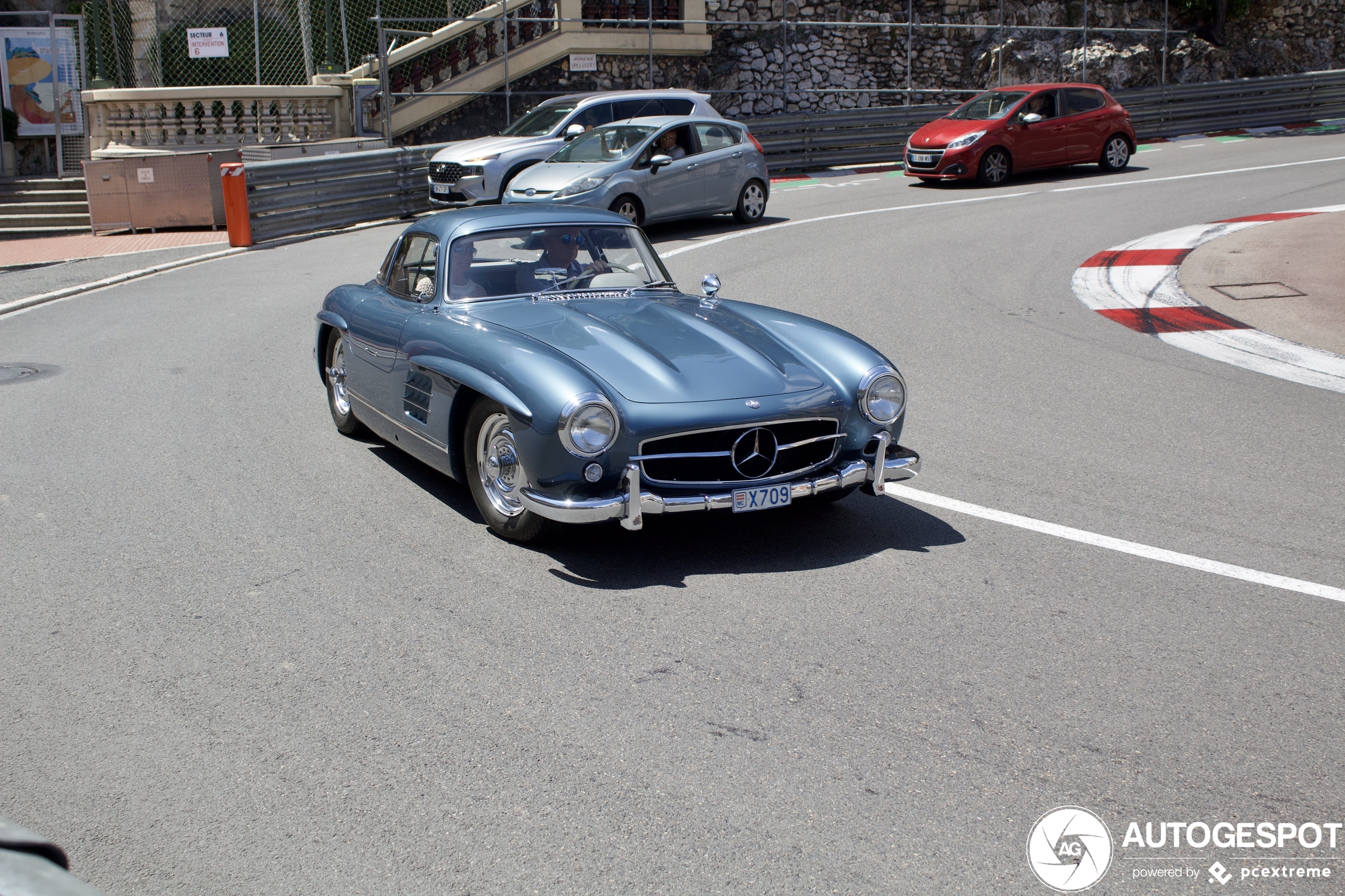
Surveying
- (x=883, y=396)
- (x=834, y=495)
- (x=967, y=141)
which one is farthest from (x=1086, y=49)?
(x=834, y=495)

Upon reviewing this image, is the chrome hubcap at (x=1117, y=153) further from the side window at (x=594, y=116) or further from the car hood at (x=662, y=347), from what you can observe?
the car hood at (x=662, y=347)

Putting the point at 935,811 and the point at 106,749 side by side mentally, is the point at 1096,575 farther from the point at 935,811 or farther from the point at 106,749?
the point at 106,749

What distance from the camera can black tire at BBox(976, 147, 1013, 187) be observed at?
19.3 m

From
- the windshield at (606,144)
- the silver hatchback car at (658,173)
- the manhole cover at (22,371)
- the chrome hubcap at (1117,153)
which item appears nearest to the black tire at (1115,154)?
the chrome hubcap at (1117,153)

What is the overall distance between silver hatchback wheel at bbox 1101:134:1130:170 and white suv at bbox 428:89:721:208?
22.6ft

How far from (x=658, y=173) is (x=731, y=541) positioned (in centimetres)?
1056

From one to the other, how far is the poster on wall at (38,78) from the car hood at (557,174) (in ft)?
37.9

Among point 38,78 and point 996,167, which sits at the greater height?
point 38,78

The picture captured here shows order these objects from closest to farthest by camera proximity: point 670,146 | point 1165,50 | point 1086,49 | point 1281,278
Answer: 1. point 1281,278
2. point 670,146
3. point 1086,49
4. point 1165,50

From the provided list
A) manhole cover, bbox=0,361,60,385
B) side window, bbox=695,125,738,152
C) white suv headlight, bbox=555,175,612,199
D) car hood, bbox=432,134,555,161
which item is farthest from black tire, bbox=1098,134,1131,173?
manhole cover, bbox=0,361,60,385

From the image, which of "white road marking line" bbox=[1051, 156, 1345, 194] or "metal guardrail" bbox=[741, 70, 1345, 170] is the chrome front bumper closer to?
"white road marking line" bbox=[1051, 156, 1345, 194]

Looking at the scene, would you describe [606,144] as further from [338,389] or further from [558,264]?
[558,264]

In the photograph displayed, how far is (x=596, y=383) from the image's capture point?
486 cm

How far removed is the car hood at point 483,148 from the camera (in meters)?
16.8
